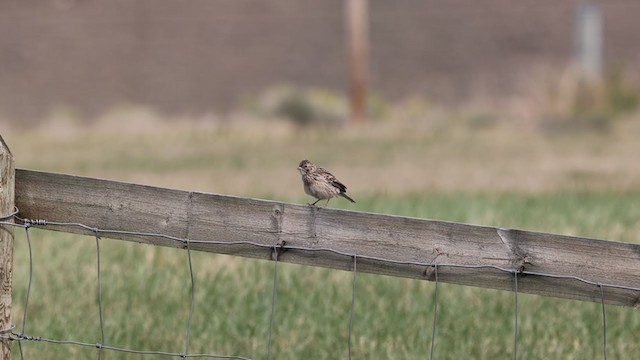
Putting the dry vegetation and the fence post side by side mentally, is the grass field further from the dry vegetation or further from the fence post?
the fence post

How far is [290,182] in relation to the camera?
21.6 meters

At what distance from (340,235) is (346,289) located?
4.69 m

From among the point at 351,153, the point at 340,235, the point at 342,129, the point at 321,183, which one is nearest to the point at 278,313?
the point at 321,183

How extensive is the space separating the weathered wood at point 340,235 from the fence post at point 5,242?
0.15 meters

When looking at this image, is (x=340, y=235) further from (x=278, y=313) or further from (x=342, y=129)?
(x=342, y=129)

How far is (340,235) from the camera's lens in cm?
528

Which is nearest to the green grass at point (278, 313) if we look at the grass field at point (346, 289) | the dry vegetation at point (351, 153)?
the grass field at point (346, 289)

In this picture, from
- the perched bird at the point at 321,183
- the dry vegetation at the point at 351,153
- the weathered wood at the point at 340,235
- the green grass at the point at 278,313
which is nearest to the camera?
the weathered wood at the point at 340,235

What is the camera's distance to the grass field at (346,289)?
26.6 feet

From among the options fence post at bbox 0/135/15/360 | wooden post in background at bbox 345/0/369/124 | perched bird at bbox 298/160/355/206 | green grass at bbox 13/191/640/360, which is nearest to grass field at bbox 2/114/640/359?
green grass at bbox 13/191/640/360

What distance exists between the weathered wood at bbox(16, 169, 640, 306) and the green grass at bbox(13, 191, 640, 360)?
8.01ft

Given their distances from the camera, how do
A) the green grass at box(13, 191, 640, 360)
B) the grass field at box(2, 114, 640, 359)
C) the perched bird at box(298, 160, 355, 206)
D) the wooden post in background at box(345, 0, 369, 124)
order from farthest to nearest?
the wooden post in background at box(345, 0, 369, 124)
the grass field at box(2, 114, 640, 359)
the green grass at box(13, 191, 640, 360)
the perched bird at box(298, 160, 355, 206)

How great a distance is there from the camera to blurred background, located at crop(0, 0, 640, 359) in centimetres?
881

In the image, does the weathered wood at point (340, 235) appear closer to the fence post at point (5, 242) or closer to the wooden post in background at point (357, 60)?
the fence post at point (5, 242)
